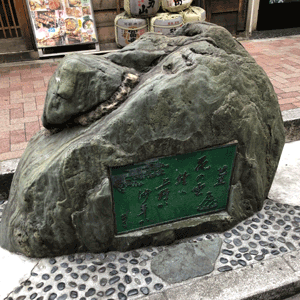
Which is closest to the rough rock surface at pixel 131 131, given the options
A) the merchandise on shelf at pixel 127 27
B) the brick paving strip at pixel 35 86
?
the brick paving strip at pixel 35 86

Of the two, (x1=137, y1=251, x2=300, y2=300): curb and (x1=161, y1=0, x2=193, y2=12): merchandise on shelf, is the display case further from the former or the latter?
(x1=137, y1=251, x2=300, y2=300): curb

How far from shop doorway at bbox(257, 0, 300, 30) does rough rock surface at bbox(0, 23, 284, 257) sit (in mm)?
7591

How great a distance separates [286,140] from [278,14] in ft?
21.8

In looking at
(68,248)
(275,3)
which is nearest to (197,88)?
(68,248)

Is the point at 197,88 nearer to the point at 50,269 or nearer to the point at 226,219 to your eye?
the point at 226,219

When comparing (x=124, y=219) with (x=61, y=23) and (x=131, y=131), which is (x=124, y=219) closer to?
(x=131, y=131)

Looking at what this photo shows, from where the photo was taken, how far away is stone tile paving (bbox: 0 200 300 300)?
7.79 ft

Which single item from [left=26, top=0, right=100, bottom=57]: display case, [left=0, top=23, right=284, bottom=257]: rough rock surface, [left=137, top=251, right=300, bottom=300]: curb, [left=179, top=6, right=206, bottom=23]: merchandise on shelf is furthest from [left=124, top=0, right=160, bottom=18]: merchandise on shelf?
[left=137, top=251, right=300, bottom=300]: curb

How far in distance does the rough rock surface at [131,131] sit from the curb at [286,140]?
0.68 m

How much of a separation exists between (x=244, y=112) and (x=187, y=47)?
2.41 ft

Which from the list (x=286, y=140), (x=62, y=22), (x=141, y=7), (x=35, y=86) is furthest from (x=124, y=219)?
(x=62, y=22)

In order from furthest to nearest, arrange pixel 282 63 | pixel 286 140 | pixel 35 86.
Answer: pixel 282 63
pixel 35 86
pixel 286 140

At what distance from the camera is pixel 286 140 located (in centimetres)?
442

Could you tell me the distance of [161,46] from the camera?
9.04ft
